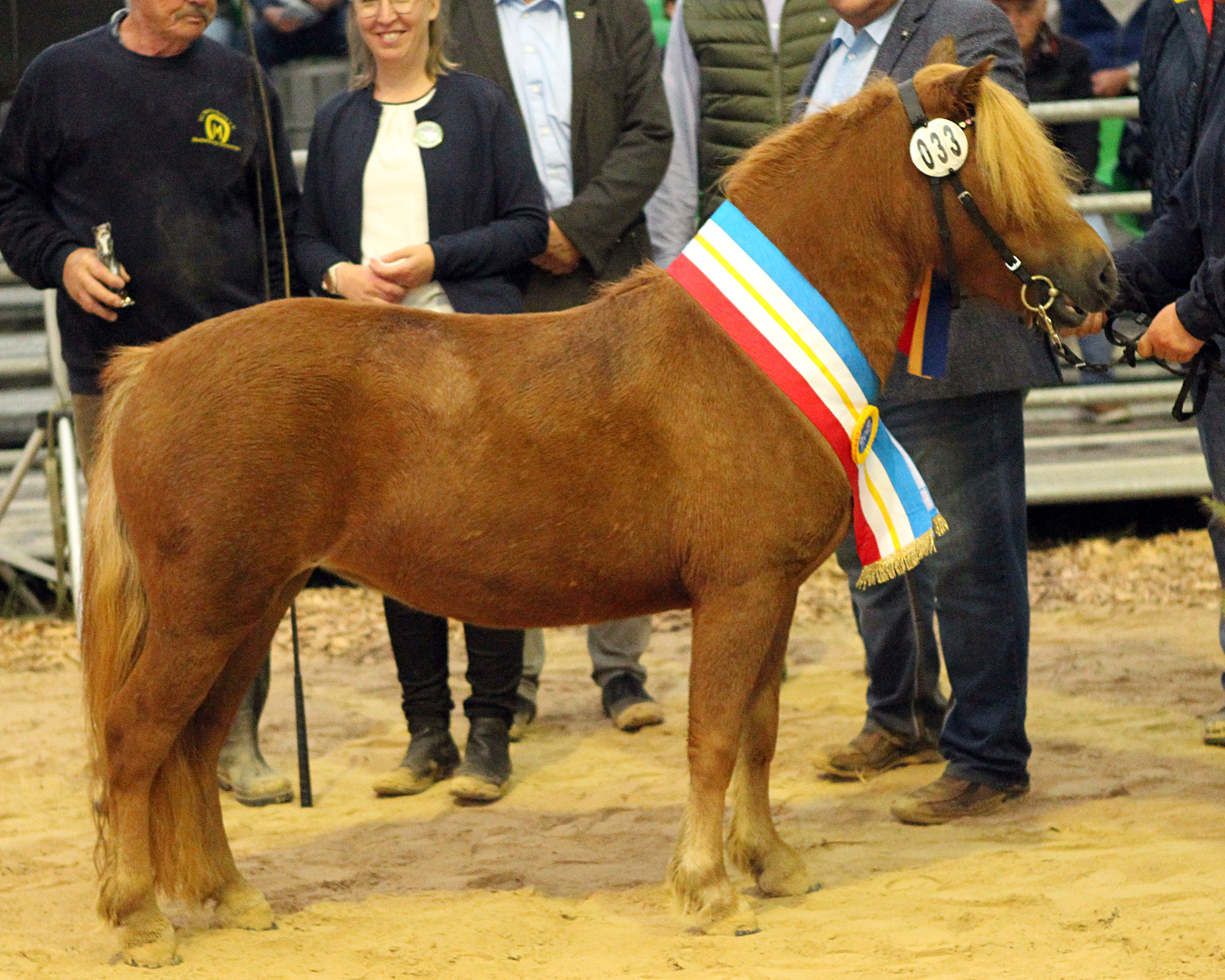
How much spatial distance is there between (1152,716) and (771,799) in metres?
1.64

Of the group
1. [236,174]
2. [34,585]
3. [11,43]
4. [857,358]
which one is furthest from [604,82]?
[34,585]

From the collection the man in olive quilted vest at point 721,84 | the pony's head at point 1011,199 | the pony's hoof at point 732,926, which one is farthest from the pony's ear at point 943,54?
the pony's hoof at point 732,926

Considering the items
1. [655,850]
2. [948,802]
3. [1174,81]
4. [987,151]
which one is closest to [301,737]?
[655,850]

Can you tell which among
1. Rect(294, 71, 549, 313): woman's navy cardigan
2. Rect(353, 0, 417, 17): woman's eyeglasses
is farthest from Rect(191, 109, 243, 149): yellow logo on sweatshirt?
Rect(353, 0, 417, 17): woman's eyeglasses

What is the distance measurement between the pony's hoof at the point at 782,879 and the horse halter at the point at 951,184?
1562 mm

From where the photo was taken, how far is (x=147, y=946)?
3.37 metres

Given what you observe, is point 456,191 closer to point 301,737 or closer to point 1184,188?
point 301,737

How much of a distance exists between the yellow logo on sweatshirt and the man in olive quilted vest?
1680mm

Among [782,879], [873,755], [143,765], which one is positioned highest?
[143,765]

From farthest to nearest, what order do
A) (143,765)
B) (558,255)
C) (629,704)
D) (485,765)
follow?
(629,704)
(558,255)
(485,765)
(143,765)

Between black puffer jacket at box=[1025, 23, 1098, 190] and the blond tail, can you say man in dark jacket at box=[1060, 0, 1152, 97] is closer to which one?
black puffer jacket at box=[1025, 23, 1098, 190]

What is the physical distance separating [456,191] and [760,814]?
2196 mm

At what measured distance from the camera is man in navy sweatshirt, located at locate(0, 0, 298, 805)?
434cm

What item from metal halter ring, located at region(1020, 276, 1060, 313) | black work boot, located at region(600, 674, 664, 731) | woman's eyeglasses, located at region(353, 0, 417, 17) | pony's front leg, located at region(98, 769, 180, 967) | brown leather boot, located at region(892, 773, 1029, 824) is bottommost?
black work boot, located at region(600, 674, 664, 731)
